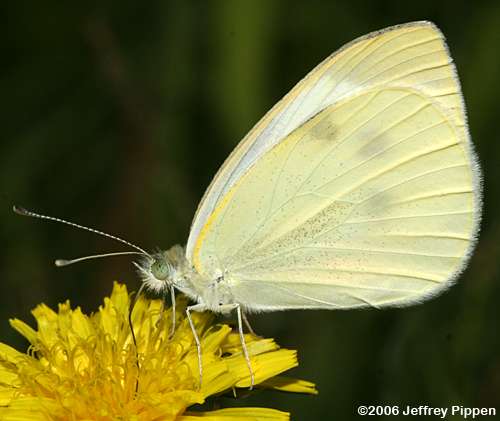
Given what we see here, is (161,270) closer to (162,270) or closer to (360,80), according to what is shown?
(162,270)

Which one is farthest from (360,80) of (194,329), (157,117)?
(157,117)

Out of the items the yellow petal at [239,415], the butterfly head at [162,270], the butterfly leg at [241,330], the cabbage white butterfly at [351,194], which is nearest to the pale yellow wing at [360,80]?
the cabbage white butterfly at [351,194]

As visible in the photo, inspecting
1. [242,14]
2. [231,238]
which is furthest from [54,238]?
[231,238]

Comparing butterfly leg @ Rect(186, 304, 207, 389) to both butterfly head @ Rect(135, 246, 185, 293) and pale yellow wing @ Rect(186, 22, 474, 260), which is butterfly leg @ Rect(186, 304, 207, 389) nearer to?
butterfly head @ Rect(135, 246, 185, 293)

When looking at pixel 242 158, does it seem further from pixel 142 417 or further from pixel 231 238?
pixel 142 417

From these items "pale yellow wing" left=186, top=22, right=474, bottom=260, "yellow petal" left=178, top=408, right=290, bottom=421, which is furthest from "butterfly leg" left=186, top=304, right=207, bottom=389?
"pale yellow wing" left=186, top=22, right=474, bottom=260

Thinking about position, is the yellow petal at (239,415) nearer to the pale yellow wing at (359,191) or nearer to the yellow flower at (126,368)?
the yellow flower at (126,368)
